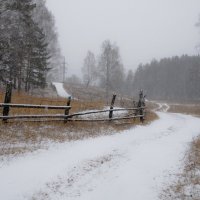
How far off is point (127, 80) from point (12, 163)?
123 meters

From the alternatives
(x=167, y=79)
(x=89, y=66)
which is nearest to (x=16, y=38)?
(x=89, y=66)

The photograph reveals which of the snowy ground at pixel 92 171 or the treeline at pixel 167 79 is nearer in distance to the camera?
the snowy ground at pixel 92 171

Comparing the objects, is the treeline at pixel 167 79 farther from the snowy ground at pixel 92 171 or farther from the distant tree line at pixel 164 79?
the snowy ground at pixel 92 171

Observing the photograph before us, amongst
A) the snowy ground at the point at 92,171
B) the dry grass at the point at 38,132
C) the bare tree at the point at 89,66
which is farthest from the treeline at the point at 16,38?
the bare tree at the point at 89,66

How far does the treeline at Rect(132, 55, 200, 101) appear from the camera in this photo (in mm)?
112125

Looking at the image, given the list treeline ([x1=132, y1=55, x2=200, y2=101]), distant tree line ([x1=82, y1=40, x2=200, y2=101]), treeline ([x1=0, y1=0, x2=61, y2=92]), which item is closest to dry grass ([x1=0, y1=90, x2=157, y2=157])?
treeline ([x1=0, y1=0, x2=61, y2=92])

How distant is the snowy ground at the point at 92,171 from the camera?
715cm

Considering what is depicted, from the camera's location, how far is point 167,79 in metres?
119

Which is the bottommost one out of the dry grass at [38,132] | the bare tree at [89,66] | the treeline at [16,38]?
the dry grass at [38,132]

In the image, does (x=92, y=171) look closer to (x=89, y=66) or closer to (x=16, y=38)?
(x=16, y=38)

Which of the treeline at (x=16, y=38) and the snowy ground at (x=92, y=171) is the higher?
the treeline at (x=16, y=38)

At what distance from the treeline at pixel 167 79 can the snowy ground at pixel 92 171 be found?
95.6 m

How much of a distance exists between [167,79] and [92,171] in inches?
4504

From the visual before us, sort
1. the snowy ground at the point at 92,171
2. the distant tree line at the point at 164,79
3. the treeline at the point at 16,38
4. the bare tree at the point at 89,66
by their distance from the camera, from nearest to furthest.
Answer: the snowy ground at the point at 92,171, the treeline at the point at 16,38, the bare tree at the point at 89,66, the distant tree line at the point at 164,79
